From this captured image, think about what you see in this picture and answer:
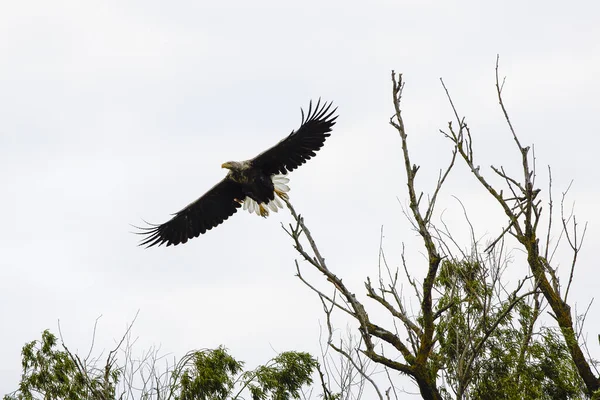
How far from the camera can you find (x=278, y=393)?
364 inches

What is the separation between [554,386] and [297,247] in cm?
363

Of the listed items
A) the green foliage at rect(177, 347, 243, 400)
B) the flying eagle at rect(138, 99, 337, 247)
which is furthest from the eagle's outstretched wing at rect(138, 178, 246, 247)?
the green foliage at rect(177, 347, 243, 400)

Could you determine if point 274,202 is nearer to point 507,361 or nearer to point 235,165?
point 235,165

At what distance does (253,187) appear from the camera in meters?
10.2

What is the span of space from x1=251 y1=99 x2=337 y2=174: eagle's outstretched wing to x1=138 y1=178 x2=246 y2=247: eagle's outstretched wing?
1.04m

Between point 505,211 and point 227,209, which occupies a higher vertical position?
point 227,209

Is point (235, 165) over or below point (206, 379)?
over

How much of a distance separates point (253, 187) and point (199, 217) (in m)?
1.48

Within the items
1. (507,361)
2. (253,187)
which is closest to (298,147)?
(253,187)

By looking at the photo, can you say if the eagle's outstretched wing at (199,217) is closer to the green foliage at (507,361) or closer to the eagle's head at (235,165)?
the eagle's head at (235,165)

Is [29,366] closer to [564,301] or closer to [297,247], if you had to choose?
[297,247]

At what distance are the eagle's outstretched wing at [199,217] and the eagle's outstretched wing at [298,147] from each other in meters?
1.04

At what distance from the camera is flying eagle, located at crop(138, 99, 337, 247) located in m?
9.77

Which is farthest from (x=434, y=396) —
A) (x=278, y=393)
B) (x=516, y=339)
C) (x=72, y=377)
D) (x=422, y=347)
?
(x=72, y=377)
